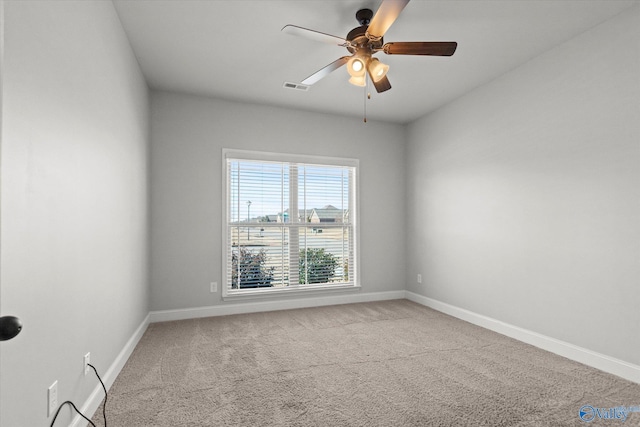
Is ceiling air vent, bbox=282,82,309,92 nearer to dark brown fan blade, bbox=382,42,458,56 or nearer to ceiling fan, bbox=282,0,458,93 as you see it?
ceiling fan, bbox=282,0,458,93

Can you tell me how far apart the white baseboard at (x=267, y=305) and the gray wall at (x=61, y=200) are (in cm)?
123

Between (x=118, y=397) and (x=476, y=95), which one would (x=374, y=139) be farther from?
(x=118, y=397)

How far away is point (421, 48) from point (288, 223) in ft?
8.97

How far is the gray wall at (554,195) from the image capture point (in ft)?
8.03

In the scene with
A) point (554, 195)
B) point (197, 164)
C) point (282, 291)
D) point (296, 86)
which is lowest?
point (282, 291)

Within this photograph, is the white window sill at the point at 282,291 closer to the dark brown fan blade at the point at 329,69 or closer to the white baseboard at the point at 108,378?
the white baseboard at the point at 108,378

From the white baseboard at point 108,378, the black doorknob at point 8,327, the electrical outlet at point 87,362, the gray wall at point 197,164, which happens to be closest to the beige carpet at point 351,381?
the white baseboard at point 108,378

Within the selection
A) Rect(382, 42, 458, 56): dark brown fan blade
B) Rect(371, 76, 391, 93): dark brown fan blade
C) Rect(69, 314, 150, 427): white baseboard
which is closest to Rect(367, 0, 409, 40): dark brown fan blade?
Rect(382, 42, 458, 56): dark brown fan blade

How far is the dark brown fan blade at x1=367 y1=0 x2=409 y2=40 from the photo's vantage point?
1895 millimetres

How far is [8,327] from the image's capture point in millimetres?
727

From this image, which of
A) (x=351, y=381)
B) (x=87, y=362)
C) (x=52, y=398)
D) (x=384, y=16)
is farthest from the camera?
(x=351, y=381)

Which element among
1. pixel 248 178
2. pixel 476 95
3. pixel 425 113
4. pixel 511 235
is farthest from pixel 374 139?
pixel 511 235

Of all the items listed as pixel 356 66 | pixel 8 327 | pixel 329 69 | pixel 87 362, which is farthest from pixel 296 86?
pixel 8 327

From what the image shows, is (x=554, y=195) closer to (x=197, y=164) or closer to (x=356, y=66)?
(x=356, y=66)
